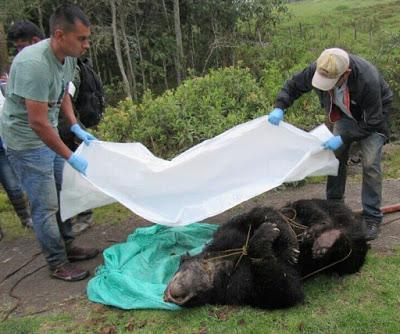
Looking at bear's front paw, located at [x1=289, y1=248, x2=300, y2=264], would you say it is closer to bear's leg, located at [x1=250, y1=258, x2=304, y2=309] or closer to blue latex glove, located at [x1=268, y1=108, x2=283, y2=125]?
bear's leg, located at [x1=250, y1=258, x2=304, y2=309]

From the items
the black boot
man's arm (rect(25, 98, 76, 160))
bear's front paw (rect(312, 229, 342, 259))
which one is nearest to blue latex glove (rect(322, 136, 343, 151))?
bear's front paw (rect(312, 229, 342, 259))

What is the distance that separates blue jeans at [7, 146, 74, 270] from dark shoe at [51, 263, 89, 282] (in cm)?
4

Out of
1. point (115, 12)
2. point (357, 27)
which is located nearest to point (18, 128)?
point (115, 12)

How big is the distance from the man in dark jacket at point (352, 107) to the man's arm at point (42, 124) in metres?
1.71

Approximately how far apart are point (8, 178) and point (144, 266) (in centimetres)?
188

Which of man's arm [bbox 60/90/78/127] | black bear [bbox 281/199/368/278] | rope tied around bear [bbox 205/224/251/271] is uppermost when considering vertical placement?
man's arm [bbox 60/90/78/127]

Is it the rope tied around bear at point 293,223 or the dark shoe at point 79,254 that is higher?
the rope tied around bear at point 293,223

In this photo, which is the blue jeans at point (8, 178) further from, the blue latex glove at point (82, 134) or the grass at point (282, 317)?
the grass at point (282, 317)

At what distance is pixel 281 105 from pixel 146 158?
122 centimetres

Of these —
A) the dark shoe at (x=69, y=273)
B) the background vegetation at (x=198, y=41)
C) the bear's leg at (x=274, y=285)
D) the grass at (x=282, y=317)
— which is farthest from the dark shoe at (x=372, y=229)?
the background vegetation at (x=198, y=41)

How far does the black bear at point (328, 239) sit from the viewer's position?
133 inches

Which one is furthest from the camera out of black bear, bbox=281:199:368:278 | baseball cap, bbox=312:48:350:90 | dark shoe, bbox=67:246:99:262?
dark shoe, bbox=67:246:99:262

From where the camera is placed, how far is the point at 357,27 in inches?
604

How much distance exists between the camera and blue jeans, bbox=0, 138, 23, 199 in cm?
479
